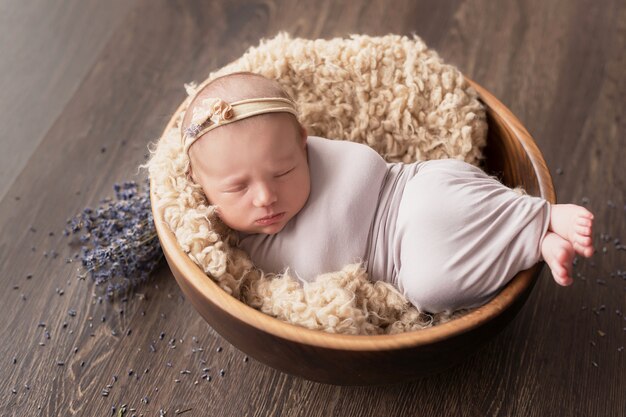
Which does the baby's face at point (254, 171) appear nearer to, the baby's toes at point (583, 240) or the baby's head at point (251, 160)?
the baby's head at point (251, 160)

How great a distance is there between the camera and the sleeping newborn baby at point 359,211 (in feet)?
3.37

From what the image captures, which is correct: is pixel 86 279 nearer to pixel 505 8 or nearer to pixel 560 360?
pixel 560 360

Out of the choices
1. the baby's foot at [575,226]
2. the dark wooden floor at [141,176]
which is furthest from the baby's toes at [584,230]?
the dark wooden floor at [141,176]

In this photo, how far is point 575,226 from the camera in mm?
1002

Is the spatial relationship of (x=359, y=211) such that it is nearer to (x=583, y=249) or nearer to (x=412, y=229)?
(x=412, y=229)

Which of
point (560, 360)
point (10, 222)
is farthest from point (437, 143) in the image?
point (10, 222)

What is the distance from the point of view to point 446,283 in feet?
3.41

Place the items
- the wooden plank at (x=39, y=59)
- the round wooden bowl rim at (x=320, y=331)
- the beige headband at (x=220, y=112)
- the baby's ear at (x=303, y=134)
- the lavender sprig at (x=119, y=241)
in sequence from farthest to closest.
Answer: the wooden plank at (x=39, y=59) < the lavender sprig at (x=119, y=241) < the baby's ear at (x=303, y=134) < the beige headband at (x=220, y=112) < the round wooden bowl rim at (x=320, y=331)

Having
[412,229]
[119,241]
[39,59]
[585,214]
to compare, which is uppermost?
[585,214]

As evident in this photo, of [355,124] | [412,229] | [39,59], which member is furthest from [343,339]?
[39,59]

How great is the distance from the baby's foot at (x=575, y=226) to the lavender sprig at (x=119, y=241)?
78 centimetres

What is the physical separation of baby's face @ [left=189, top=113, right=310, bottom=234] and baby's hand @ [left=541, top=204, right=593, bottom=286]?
0.40 metres

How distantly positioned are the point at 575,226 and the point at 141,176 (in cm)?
95

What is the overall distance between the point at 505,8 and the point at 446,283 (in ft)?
3.54
